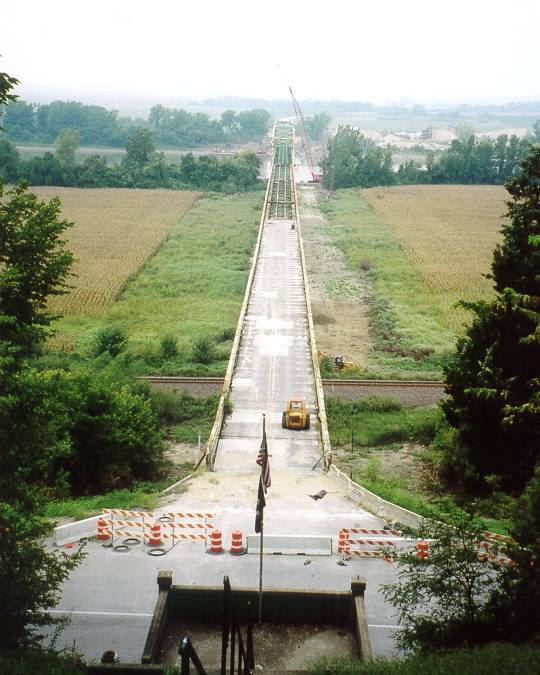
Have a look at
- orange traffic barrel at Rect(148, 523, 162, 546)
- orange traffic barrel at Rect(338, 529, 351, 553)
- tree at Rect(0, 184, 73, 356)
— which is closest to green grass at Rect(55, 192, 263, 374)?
orange traffic barrel at Rect(148, 523, 162, 546)

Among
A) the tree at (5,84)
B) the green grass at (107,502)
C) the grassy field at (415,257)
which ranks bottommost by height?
the grassy field at (415,257)

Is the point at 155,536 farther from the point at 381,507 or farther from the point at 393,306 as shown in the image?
the point at 393,306

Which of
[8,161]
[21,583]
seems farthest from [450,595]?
[8,161]

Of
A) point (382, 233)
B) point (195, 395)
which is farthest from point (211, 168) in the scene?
point (195, 395)

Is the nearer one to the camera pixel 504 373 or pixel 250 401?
pixel 504 373

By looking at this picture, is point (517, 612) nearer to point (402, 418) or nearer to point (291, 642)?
point (291, 642)

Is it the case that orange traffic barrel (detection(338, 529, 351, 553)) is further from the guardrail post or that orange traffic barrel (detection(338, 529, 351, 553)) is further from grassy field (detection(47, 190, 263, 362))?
grassy field (detection(47, 190, 263, 362))

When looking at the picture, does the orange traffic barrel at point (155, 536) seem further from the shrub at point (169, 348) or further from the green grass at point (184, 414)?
the shrub at point (169, 348)

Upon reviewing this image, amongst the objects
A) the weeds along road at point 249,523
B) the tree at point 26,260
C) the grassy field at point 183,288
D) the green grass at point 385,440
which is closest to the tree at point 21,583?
the weeds along road at point 249,523
